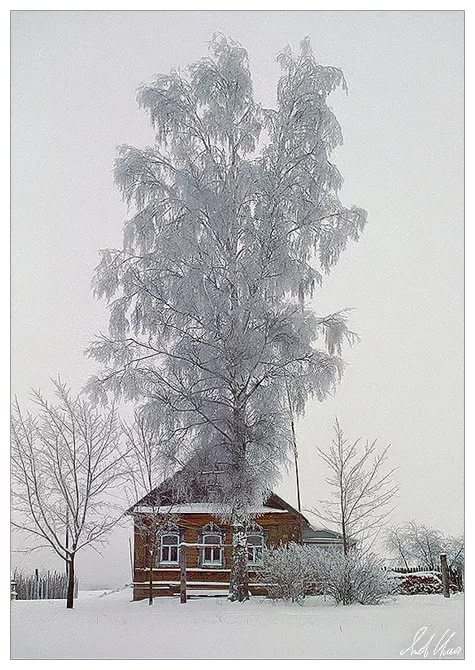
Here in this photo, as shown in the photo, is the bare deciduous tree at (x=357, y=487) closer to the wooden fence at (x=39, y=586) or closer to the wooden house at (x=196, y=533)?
the wooden house at (x=196, y=533)

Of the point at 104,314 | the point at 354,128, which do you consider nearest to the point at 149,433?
the point at 104,314

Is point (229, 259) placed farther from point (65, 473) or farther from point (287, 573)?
point (287, 573)

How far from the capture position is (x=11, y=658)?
5594mm

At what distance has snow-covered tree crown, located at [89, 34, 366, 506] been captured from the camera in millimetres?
5785

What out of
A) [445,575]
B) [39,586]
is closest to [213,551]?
[39,586]

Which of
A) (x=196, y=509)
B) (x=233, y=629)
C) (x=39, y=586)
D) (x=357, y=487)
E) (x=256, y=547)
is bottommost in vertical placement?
(x=233, y=629)

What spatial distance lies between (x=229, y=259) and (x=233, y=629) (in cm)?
221

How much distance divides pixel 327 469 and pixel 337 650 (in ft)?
3.42

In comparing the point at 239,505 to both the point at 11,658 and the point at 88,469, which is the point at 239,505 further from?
the point at 11,658

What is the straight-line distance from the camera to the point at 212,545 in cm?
569

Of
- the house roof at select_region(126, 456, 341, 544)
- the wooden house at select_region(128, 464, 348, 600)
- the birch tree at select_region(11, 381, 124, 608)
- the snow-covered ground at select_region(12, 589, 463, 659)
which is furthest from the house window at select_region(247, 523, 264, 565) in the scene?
the birch tree at select_region(11, 381, 124, 608)

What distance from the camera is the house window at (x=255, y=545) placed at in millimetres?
5652

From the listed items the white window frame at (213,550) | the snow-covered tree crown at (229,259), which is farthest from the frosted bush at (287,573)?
the snow-covered tree crown at (229,259)

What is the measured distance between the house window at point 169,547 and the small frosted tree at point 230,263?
1.18 ft
